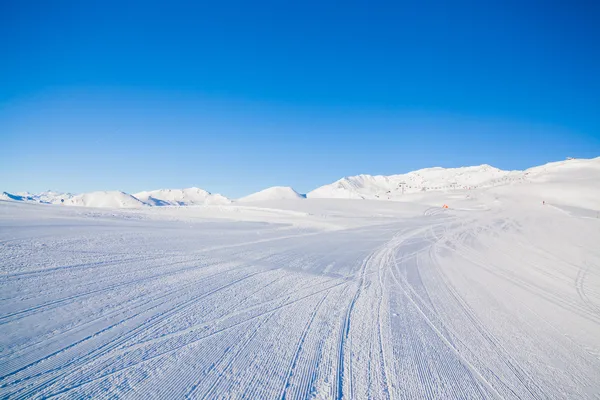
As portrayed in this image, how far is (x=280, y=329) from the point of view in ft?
16.3

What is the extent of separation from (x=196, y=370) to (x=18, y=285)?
5.04 metres

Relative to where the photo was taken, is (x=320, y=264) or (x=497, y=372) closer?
(x=497, y=372)

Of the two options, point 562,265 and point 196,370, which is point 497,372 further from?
point 562,265

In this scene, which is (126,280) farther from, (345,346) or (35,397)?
(345,346)

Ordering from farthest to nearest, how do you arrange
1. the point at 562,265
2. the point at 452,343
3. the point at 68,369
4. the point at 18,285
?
the point at 562,265 < the point at 18,285 < the point at 452,343 < the point at 68,369

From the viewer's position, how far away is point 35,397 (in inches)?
Answer: 119

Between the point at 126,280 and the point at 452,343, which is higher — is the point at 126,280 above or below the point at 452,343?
above

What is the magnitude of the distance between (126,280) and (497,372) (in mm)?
7324

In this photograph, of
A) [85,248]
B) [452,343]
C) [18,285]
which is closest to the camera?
[452,343]

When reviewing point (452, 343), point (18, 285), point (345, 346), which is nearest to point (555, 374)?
point (452, 343)

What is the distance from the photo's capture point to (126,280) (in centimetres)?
697

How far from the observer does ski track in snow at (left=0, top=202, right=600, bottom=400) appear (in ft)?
11.7

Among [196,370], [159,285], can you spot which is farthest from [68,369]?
[159,285]

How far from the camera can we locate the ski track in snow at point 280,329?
11.7 ft
